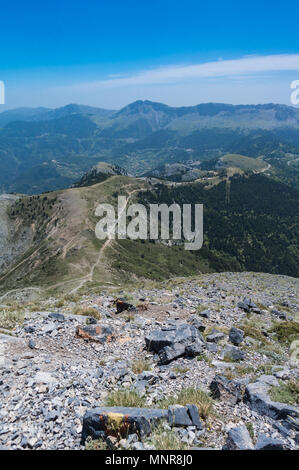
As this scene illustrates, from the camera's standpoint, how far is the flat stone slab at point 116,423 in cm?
717

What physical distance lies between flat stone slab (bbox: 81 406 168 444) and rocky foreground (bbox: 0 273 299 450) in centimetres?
2

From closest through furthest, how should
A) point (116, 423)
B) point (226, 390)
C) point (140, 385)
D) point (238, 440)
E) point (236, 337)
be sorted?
A: point (238, 440), point (116, 423), point (226, 390), point (140, 385), point (236, 337)

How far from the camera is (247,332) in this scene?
17297 mm

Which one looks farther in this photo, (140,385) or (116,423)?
(140,385)

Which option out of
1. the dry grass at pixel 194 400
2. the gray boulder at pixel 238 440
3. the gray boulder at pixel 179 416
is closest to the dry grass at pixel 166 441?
the gray boulder at pixel 179 416

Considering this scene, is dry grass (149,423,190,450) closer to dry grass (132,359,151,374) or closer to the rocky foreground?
the rocky foreground

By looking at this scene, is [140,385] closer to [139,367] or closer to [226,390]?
[139,367]

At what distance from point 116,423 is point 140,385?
9.16 feet

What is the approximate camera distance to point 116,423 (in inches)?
285

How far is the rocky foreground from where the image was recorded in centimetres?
722

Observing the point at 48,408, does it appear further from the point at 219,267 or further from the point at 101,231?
the point at 219,267

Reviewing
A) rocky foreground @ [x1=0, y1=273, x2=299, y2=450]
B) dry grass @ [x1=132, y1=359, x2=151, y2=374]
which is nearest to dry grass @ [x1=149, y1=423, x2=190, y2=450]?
rocky foreground @ [x1=0, y1=273, x2=299, y2=450]

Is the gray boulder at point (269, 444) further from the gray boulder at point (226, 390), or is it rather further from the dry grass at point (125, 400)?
the dry grass at point (125, 400)

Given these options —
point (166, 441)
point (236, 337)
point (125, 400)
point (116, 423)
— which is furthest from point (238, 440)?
point (236, 337)
